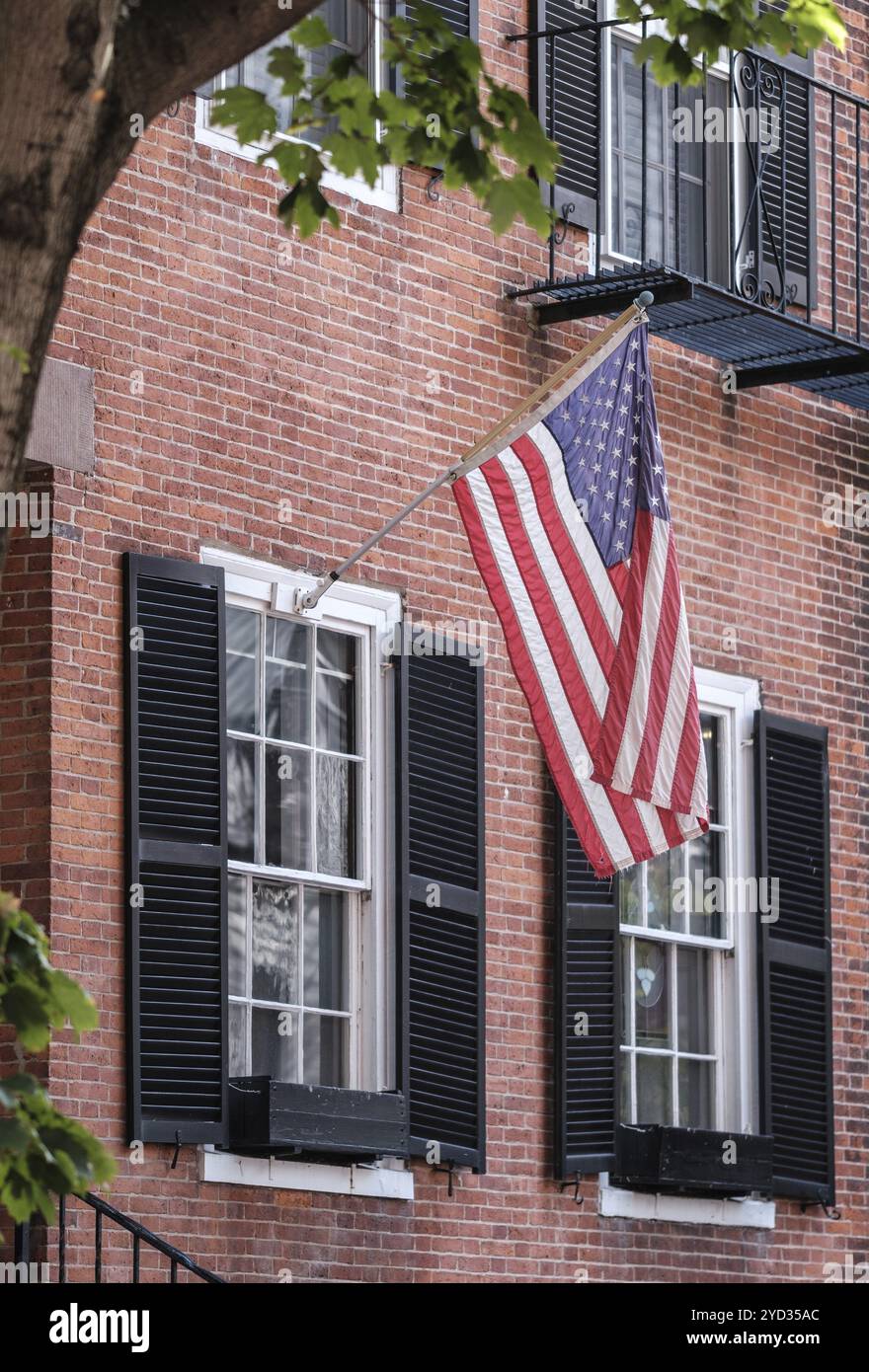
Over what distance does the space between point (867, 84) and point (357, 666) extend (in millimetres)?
5414

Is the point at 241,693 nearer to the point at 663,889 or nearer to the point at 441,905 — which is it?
the point at 441,905

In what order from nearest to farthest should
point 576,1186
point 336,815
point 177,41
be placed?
point 177,41, point 336,815, point 576,1186

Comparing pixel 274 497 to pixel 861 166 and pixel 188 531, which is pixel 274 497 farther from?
pixel 861 166

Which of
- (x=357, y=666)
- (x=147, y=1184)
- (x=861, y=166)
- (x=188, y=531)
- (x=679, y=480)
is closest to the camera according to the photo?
(x=147, y=1184)

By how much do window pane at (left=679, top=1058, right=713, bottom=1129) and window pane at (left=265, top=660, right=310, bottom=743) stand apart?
115 inches

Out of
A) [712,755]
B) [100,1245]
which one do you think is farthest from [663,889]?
[100,1245]

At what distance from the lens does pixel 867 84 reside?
585 inches

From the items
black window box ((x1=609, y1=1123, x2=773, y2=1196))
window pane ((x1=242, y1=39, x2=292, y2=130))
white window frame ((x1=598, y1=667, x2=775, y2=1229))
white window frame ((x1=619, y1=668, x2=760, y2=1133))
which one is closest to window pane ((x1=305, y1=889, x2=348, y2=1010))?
black window box ((x1=609, y1=1123, x2=773, y2=1196))

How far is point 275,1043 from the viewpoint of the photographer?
10797 millimetres

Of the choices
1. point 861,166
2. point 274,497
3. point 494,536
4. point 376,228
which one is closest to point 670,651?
point 494,536

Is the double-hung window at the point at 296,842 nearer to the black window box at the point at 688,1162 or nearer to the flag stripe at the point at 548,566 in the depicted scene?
the flag stripe at the point at 548,566

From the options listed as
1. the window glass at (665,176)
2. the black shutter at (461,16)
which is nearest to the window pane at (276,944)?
the window glass at (665,176)

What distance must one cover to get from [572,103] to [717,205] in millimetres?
1309

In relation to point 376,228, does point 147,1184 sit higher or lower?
lower
